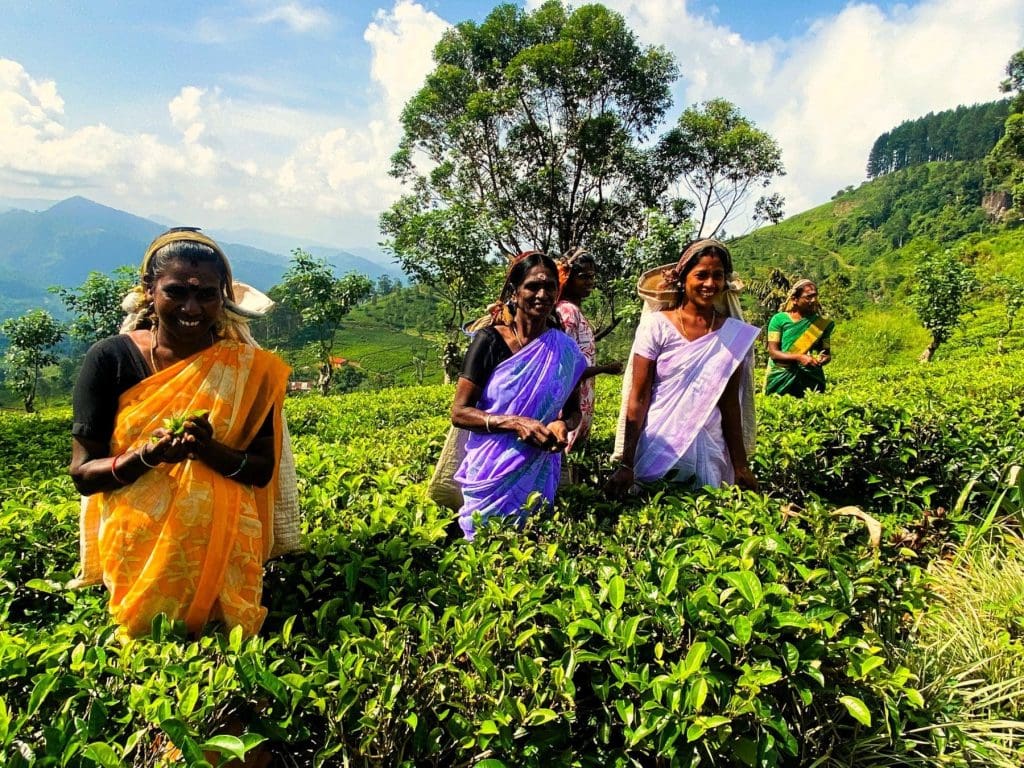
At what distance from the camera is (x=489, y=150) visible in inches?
683

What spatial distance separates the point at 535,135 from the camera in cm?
1692

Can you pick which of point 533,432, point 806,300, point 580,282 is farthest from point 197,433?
point 806,300

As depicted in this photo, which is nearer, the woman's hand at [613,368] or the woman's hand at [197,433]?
the woman's hand at [197,433]

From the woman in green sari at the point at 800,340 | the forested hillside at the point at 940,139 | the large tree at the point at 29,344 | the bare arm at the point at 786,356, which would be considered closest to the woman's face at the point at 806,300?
the woman in green sari at the point at 800,340

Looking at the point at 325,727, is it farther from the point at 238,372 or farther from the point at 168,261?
the point at 168,261

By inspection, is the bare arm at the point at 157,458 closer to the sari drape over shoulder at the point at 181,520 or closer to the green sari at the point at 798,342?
the sari drape over shoulder at the point at 181,520

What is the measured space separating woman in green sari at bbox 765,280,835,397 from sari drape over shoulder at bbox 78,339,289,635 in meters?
5.45

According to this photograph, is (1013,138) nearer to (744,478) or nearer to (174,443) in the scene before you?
(744,478)

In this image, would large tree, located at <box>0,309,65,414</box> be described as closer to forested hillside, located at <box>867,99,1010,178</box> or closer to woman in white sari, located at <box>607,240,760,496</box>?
woman in white sari, located at <box>607,240,760,496</box>

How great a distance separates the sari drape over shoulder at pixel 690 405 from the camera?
312 cm

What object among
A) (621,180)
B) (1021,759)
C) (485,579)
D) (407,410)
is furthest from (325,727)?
(621,180)

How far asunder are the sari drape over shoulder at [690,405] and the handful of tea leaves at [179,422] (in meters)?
2.18

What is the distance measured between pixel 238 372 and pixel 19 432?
328 inches

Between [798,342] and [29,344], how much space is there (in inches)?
1001
